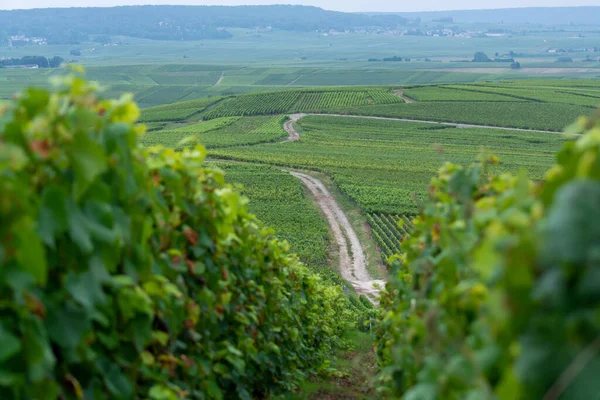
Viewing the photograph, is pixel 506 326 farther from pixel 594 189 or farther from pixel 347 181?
pixel 347 181

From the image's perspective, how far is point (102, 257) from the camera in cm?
280

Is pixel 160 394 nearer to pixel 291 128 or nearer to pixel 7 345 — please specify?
pixel 7 345

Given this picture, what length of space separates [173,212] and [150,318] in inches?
36.2

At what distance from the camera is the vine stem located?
1.64 meters

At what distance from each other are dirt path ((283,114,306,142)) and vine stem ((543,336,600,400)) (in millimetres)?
72616

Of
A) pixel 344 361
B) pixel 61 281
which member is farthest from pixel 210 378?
pixel 344 361

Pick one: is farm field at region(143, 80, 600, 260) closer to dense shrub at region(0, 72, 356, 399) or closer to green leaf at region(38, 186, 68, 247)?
dense shrub at region(0, 72, 356, 399)

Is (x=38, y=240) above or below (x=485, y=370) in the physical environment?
above

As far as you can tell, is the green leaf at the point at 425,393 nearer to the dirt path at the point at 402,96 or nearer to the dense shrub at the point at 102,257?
the dense shrub at the point at 102,257

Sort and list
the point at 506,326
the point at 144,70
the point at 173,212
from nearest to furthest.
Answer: the point at 506,326 → the point at 173,212 → the point at 144,70

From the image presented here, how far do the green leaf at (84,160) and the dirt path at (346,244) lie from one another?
18.8m

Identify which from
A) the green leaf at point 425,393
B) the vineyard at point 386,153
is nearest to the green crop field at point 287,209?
the vineyard at point 386,153

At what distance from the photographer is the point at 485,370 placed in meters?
2.03

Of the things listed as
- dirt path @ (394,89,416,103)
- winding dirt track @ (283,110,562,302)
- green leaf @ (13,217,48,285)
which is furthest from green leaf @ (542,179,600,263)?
dirt path @ (394,89,416,103)
